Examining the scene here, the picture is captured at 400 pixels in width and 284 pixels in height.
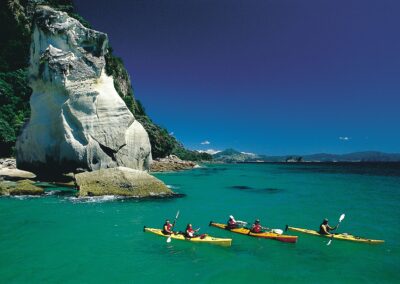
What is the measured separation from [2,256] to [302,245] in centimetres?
1435

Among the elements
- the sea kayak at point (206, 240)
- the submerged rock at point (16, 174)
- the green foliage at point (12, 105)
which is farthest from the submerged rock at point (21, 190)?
the green foliage at point (12, 105)

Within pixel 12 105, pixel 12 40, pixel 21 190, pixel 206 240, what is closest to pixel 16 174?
pixel 21 190

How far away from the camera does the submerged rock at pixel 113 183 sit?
97.8 feet

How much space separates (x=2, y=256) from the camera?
15.5 m

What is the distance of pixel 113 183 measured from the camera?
3036cm

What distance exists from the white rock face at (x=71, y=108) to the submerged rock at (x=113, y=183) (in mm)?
6548

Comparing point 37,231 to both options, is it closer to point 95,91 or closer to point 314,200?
point 95,91

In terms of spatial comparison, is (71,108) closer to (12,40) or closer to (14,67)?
(14,67)

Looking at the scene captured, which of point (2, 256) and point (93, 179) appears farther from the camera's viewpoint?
point (93, 179)

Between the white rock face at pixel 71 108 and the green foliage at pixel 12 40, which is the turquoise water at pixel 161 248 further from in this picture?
the green foliage at pixel 12 40

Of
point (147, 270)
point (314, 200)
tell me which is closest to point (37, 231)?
point (147, 270)

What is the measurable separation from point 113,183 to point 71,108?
11.4 m

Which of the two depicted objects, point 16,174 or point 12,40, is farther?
point 12,40

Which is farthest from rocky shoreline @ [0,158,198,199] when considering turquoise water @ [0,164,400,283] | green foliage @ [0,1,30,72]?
green foliage @ [0,1,30,72]
